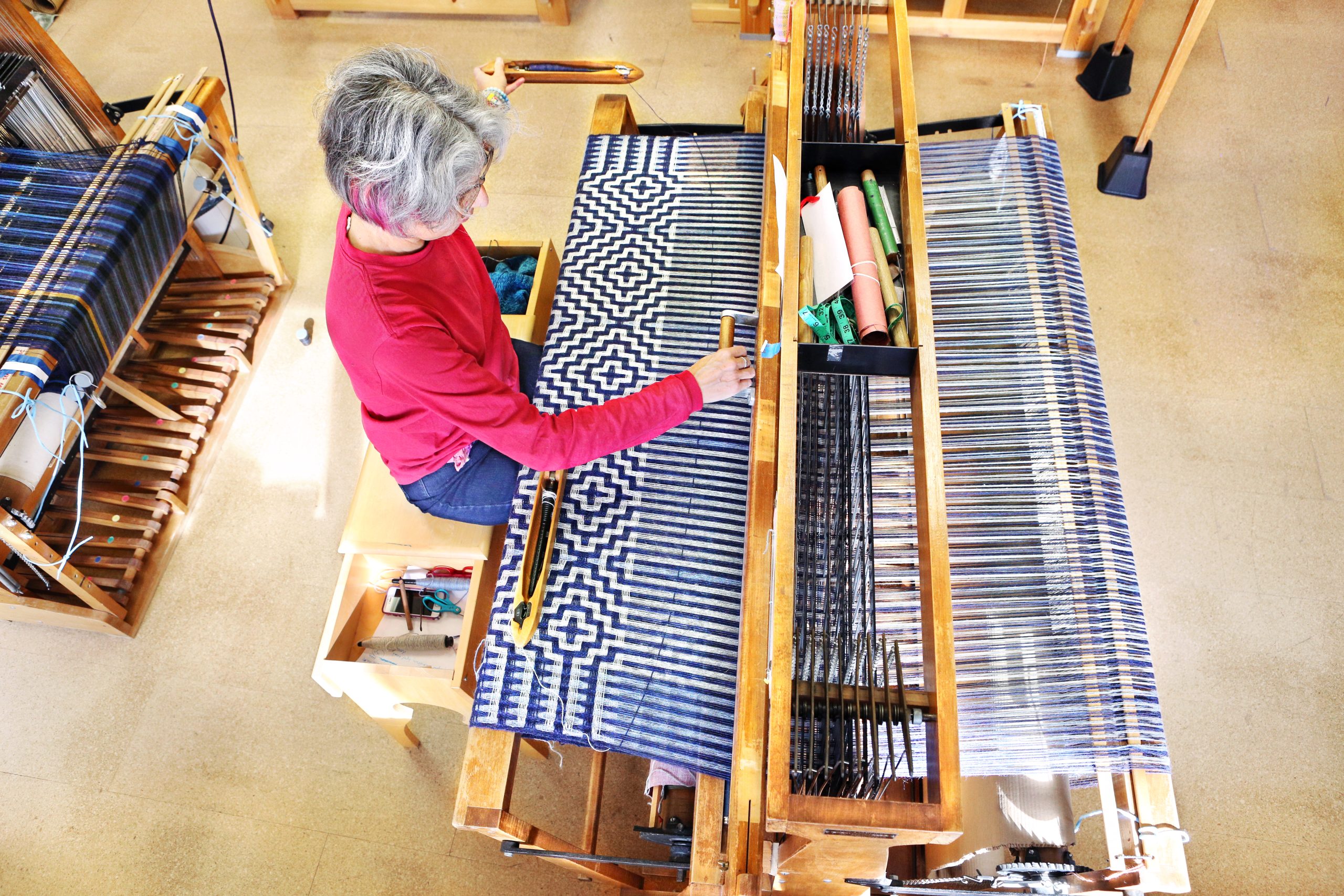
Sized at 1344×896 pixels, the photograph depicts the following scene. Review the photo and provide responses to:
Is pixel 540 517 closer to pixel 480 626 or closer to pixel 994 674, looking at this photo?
pixel 480 626

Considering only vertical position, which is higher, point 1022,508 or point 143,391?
point 143,391

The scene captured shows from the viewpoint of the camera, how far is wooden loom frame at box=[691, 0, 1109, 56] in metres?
3.91

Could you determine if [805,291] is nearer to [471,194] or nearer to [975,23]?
[471,194]

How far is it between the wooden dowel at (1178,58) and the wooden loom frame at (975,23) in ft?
2.67

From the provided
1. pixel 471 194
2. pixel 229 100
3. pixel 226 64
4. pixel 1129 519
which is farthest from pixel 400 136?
pixel 229 100

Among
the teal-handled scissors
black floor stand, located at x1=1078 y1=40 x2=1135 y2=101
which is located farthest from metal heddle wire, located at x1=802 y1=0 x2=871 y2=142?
black floor stand, located at x1=1078 y1=40 x2=1135 y2=101

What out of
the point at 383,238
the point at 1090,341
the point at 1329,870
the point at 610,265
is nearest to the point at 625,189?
the point at 610,265

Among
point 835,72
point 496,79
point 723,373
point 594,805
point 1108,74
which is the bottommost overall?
point 594,805

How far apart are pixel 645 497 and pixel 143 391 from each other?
7.54 ft

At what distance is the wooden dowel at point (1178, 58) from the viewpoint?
294 cm

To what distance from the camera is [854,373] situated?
1.72 meters

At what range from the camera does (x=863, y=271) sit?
70.9 inches

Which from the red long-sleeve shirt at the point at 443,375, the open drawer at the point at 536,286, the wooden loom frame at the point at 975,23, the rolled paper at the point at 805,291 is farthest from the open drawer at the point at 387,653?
the wooden loom frame at the point at 975,23

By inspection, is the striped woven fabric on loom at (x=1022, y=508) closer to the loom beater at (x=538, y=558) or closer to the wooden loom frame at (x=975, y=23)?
the loom beater at (x=538, y=558)
